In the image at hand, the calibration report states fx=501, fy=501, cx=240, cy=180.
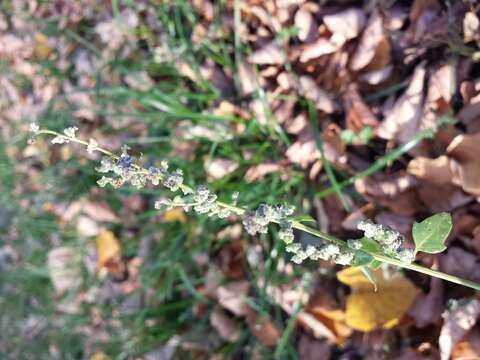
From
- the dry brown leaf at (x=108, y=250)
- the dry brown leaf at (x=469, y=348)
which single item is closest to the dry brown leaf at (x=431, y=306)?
the dry brown leaf at (x=469, y=348)

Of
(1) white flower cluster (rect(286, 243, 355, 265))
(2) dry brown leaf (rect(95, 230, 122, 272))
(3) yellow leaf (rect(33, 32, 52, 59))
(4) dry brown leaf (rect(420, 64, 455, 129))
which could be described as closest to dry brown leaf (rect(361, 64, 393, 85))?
(4) dry brown leaf (rect(420, 64, 455, 129))

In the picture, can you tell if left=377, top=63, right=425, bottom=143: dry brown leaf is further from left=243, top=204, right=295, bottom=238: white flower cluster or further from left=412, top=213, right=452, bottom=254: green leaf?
left=243, top=204, right=295, bottom=238: white flower cluster

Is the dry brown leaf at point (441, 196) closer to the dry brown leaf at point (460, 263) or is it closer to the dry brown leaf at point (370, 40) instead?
the dry brown leaf at point (460, 263)

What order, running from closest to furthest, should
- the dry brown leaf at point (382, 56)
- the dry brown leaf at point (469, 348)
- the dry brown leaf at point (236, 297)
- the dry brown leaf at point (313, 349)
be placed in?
the dry brown leaf at point (469, 348), the dry brown leaf at point (382, 56), the dry brown leaf at point (313, 349), the dry brown leaf at point (236, 297)

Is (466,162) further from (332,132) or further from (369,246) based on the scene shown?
(369,246)

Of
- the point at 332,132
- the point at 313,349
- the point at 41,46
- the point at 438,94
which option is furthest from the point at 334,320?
the point at 41,46
